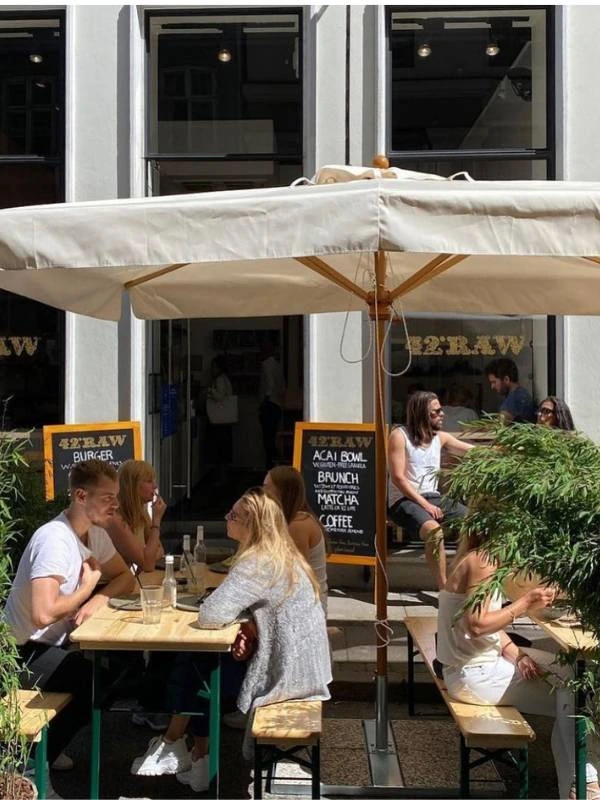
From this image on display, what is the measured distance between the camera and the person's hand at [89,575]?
12.5 feet

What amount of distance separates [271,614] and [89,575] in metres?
0.80

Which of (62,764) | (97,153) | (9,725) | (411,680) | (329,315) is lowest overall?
(62,764)

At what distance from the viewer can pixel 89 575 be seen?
153 inches

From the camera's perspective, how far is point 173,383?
27.0 ft

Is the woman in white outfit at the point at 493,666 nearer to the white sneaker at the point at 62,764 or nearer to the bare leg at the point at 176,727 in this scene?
the bare leg at the point at 176,727

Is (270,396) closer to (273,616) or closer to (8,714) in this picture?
(273,616)

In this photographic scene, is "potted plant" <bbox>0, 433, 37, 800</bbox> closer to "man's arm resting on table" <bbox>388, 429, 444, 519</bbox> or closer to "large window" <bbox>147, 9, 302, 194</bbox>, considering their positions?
"man's arm resting on table" <bbox>388, 429, 444, 519</bbox>

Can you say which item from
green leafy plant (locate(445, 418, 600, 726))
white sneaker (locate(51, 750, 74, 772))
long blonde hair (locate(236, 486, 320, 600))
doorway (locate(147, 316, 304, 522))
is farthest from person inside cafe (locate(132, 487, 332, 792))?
doorway (locate(147, 316, 304, 522))

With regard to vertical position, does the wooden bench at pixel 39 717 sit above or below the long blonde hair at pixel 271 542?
below

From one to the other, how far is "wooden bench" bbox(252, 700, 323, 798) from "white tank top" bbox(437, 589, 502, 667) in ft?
1.95

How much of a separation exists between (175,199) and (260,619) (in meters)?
1.71

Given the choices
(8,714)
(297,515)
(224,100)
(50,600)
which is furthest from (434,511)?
(8,714)

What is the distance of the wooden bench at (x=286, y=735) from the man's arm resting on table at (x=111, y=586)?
90 cm

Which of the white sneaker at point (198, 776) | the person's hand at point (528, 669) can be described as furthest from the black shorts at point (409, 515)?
the white sneaker at point (198, 776)
